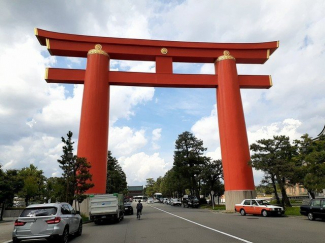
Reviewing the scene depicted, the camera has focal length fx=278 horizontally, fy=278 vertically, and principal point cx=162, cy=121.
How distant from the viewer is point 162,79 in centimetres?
2844

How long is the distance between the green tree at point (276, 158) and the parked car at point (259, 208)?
510 centimetres

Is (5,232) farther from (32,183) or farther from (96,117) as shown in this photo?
(32,183)

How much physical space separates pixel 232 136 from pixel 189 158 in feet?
77.9

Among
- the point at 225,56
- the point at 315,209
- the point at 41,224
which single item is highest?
the point at 225,56

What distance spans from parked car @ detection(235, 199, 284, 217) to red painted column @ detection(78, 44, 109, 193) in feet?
41.6

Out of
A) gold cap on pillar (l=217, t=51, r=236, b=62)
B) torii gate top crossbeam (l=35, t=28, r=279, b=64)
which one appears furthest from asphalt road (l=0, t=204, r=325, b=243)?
gold cap on pillar (l=217, t=51, r=236, b=62)

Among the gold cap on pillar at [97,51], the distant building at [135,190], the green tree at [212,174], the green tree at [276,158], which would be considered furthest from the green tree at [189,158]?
the distant building at [135,190]

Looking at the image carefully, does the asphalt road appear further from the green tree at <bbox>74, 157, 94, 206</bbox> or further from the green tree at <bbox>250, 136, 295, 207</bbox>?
the green tree at <bbox>250, 136, 295, 207</bbox>

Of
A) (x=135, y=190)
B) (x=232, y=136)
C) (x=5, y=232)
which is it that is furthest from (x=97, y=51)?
(x=135, y=190)

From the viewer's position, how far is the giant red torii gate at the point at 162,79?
87.2ft

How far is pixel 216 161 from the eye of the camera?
42.8 metres

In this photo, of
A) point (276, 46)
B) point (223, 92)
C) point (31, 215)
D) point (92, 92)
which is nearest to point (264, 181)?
point (223, 92)

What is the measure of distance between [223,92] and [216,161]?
16.6m

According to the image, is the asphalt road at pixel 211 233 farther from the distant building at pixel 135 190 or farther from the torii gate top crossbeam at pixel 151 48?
the distant building at pixel 135 190
